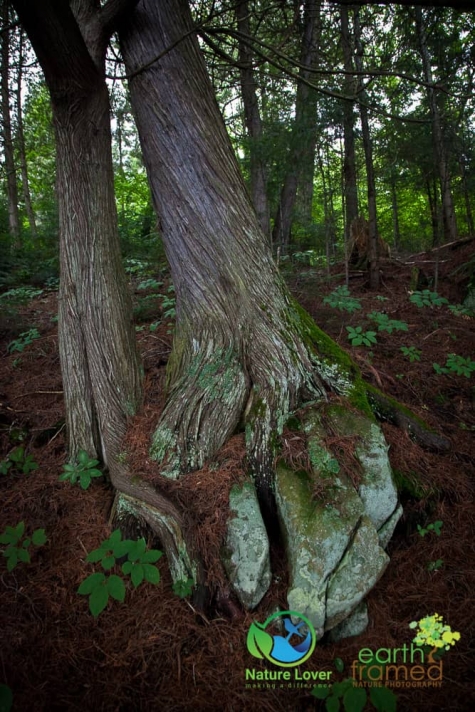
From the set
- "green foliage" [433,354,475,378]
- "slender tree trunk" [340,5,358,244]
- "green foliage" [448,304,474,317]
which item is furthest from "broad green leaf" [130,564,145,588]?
"slender tree trunk" [340,5,358,244]

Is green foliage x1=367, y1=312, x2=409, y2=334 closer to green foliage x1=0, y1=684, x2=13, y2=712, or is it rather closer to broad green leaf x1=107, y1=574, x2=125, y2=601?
broad green leaf x1=107, y1=574, x2=125, y2=601

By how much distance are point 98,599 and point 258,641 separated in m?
0.86

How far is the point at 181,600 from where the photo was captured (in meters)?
1.95

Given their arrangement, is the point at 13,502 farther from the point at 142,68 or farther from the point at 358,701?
the point at 142,68

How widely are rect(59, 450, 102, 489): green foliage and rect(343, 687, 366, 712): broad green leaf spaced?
1.92 meters

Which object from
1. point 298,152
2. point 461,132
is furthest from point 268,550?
point 461,132

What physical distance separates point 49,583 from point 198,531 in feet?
3.12

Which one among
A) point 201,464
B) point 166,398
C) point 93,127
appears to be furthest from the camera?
point 166,398

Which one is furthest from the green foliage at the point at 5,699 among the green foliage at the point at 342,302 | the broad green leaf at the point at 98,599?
the green foliage at the point at 342,302

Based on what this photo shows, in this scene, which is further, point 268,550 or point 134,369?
point 134,369

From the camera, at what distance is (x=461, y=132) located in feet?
21.0

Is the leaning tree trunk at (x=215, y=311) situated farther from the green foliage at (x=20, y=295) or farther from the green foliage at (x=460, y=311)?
the green foliage at (x=20, y=295)

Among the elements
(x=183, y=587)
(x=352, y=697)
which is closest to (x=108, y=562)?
(x=183, y=587)

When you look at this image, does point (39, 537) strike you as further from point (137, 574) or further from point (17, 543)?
point (137, 574)
